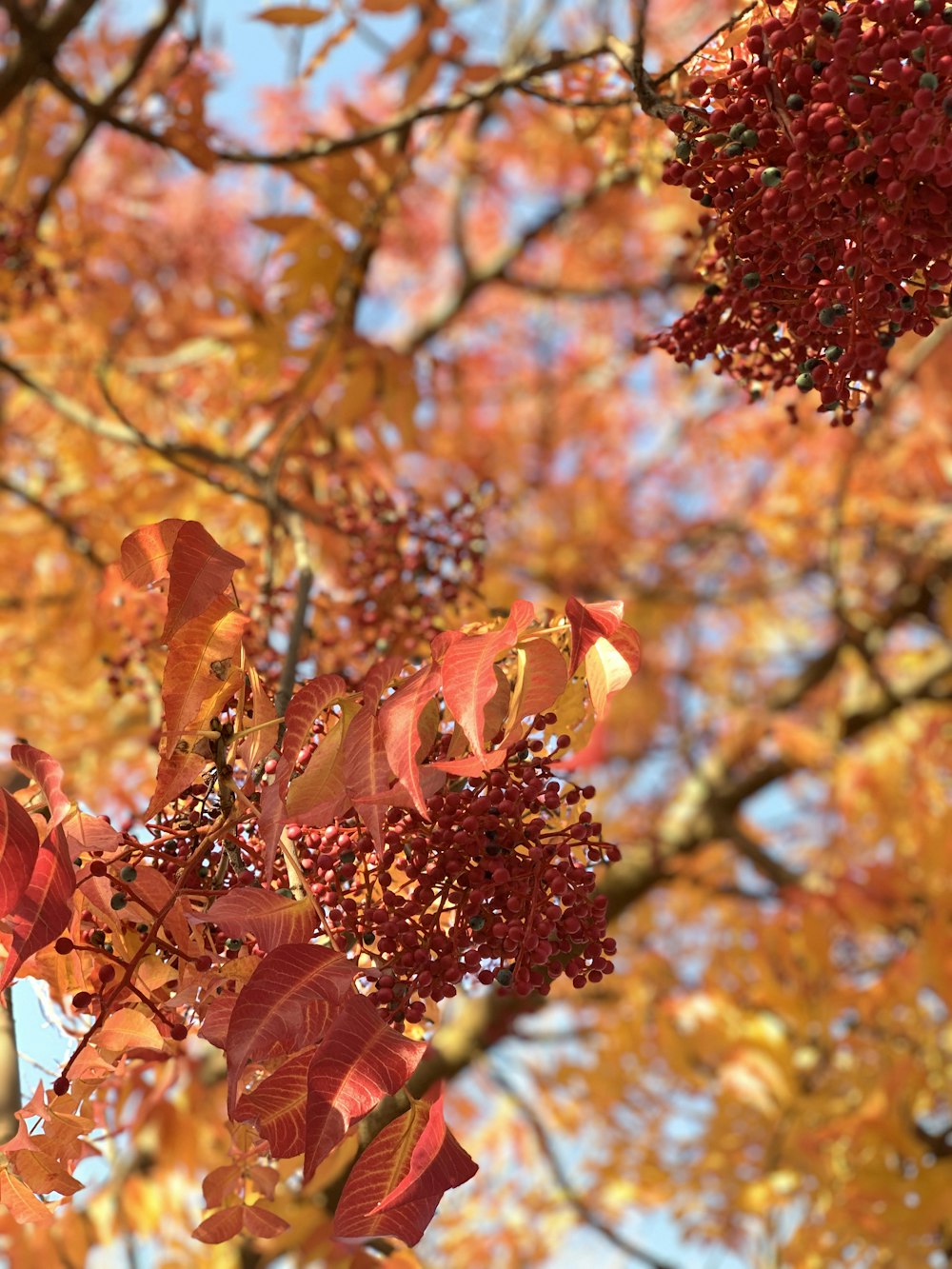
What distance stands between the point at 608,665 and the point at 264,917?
43cm

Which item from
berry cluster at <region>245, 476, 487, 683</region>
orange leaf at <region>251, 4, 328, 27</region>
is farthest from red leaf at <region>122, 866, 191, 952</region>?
orange leaf at <region>251, 4, 328, 27</region>

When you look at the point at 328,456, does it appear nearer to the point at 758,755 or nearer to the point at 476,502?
the point at 476,502

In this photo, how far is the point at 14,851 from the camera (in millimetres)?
1229

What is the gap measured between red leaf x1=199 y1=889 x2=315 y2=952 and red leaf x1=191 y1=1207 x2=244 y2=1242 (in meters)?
0.40

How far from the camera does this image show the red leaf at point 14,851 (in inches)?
47.8

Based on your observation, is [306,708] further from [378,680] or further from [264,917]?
[264,917]

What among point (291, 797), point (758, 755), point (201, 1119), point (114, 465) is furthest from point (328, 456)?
point (758, 755)

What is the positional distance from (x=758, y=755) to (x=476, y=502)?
10.0ft

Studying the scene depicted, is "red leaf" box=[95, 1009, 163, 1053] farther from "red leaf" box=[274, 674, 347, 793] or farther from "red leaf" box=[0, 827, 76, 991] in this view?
"red leaf" box=[274, 674, 347, 793]

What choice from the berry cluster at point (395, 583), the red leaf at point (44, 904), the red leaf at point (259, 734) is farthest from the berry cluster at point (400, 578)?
the red leaf at point (44, 904)

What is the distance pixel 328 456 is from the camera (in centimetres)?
315

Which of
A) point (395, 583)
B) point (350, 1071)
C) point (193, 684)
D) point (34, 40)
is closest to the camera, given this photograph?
point (350, 1071)

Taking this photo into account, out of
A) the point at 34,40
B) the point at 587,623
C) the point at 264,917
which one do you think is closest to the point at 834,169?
the point at 587,623

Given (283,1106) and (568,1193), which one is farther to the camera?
(568,1193)
